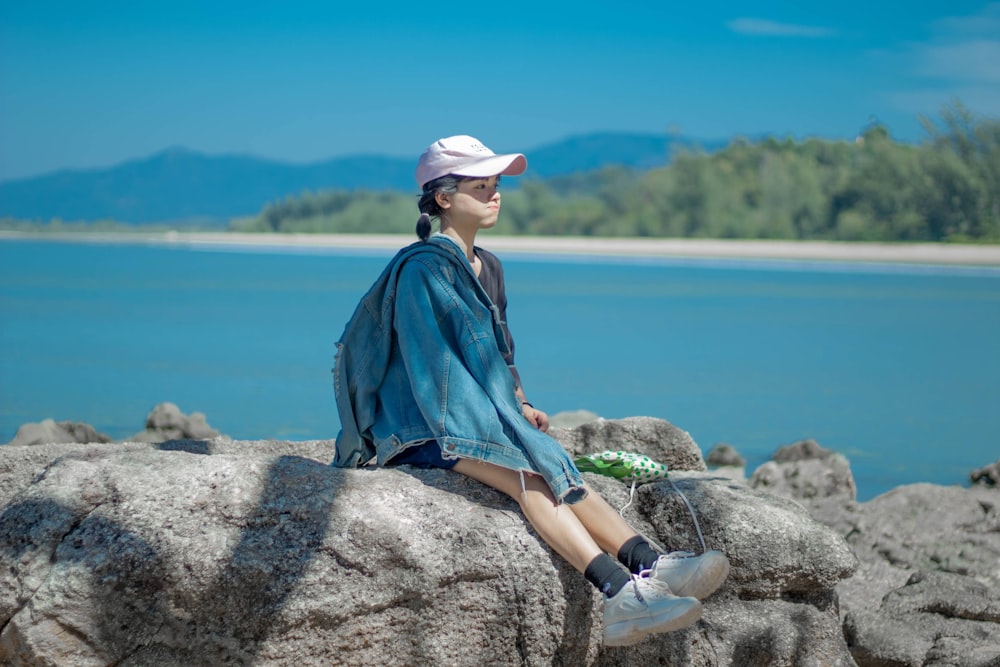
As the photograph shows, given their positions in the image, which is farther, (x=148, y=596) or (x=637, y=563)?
(x=637, y=563)

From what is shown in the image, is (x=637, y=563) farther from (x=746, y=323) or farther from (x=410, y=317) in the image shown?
(x=746, y=323)

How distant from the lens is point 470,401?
3.43 meters

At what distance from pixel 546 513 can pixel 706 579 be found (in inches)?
17.5

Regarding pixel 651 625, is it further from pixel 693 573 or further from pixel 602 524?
pixel 602 524

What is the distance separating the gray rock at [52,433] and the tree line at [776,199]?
117ft

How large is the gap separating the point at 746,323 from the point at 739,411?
888 centimetres

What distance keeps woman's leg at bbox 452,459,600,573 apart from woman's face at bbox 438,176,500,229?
71 cm

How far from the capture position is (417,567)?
10.5ft

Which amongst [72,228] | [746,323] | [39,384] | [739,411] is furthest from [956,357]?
[72,228]

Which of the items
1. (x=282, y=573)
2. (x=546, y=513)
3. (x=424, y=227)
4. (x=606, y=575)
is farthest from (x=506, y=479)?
(x=424, y=227)

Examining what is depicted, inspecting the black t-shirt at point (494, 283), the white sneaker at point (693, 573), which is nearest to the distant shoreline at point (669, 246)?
the black t-shirt at point (494, 283)

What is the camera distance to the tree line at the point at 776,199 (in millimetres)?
45188

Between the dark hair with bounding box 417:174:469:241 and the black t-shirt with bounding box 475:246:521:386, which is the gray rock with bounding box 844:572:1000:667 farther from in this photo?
the dark hair with bounding box 417:174:469:241

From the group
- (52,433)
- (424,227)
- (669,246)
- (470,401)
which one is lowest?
(669,246)
